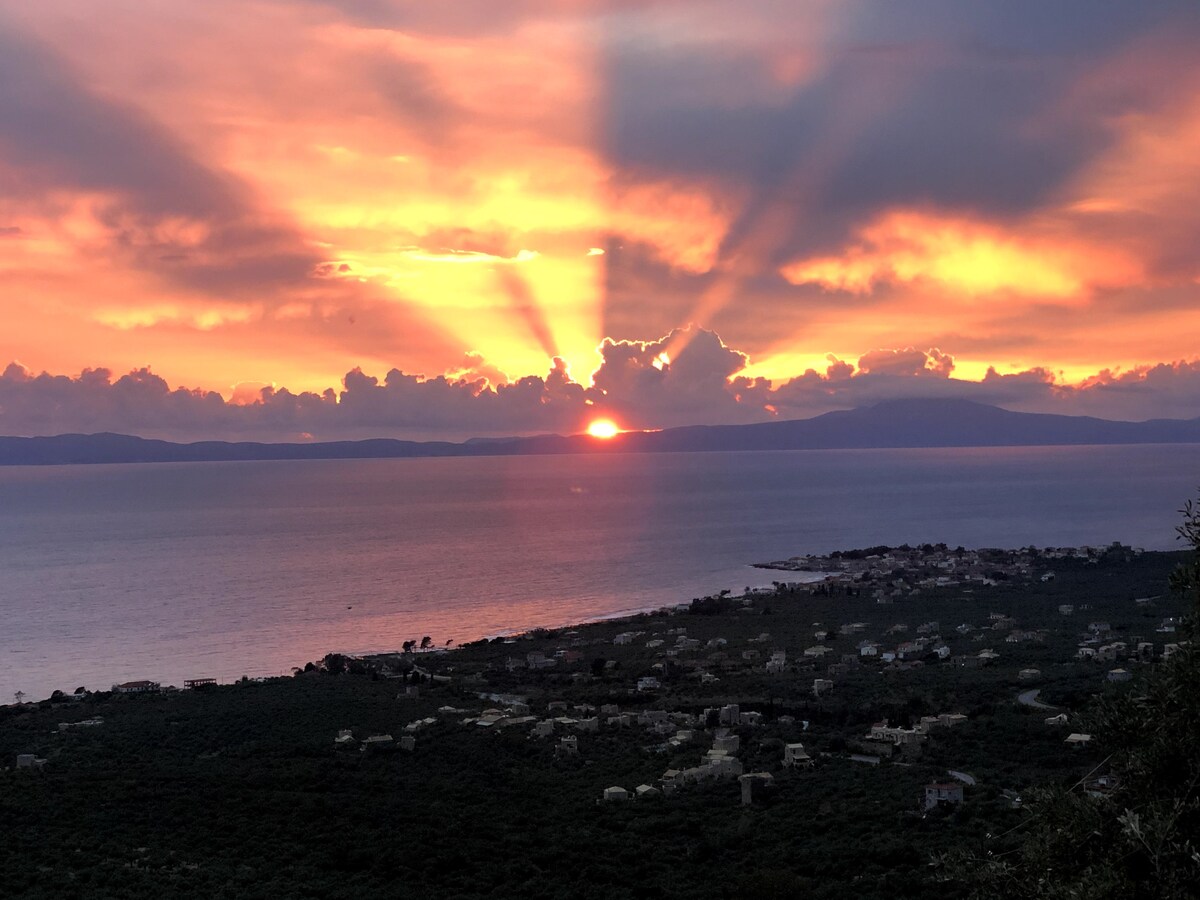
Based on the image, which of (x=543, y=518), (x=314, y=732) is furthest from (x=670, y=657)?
(x=543, y=518)

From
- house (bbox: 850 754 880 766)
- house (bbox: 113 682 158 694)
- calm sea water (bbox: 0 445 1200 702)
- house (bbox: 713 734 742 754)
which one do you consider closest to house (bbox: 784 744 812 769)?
house (bbox: 850 754 880 766)

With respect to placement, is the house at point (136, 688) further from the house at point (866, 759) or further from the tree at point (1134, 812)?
the tree at point (1134, 812)

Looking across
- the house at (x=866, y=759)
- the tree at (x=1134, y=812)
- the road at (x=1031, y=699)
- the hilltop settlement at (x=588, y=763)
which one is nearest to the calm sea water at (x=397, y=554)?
the hilltop settlement at (x=588, y=763)

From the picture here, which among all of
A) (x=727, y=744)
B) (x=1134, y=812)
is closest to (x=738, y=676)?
(x=727, y=744)

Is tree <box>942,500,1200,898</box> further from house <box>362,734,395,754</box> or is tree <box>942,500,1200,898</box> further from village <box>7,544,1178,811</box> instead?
house <box>362,734,395,754</box>

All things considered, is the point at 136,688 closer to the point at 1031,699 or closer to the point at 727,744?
the point at 727,744
